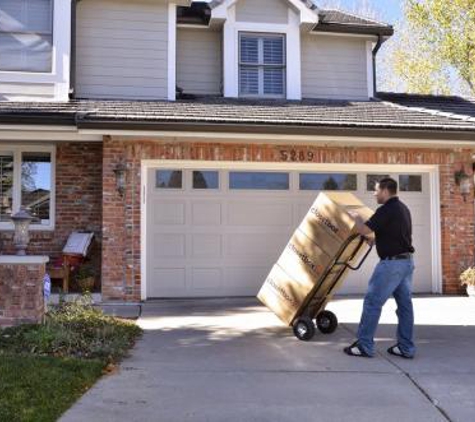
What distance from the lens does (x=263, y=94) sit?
12.8m

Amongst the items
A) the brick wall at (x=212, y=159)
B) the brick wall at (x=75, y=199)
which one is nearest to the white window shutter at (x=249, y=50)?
the brick wall at (x=212, y=159)

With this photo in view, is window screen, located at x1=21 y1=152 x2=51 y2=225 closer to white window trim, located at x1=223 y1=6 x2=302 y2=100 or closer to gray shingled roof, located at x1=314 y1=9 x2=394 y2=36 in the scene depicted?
white window trim, located at x1=223 y1=6 x2=302 y2=100

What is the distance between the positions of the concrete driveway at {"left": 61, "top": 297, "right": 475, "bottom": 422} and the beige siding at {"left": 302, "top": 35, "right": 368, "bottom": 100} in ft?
21.6

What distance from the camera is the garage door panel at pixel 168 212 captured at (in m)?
10.5

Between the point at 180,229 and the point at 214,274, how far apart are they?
3.29ft

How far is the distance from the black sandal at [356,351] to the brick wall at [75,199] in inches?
234

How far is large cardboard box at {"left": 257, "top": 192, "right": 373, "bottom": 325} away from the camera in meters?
6.67

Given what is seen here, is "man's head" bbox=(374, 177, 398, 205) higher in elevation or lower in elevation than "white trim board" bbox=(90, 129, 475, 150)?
lower

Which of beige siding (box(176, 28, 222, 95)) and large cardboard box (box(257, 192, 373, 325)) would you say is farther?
beige siding (box(176, 28, 222, 95))

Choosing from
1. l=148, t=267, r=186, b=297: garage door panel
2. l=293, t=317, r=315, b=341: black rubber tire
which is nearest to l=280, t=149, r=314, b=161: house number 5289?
l=148, t=267, r=186, b=297: garage door panel

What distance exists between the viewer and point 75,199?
11023 millimetres

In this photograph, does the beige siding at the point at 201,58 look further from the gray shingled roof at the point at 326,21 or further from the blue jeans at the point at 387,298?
the blue jeans at the point at 387,298

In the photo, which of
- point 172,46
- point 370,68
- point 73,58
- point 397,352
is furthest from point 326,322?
point 370,68

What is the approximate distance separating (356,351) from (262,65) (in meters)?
8.01
